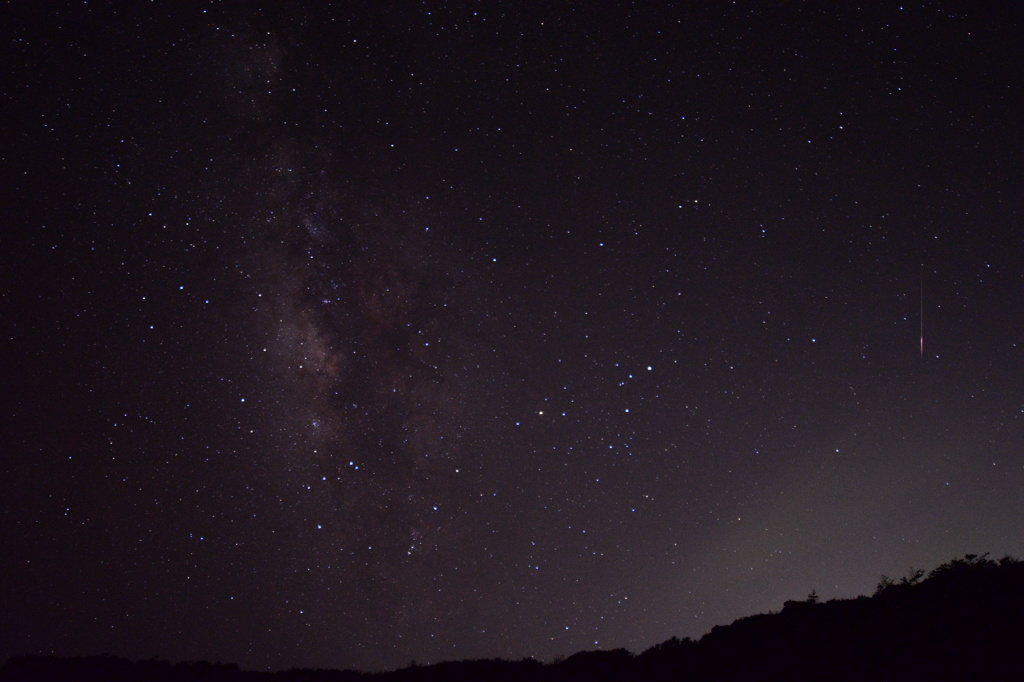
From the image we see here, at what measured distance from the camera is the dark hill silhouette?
20.1 ft

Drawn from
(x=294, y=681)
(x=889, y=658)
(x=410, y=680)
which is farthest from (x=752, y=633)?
(x=294, y=681)

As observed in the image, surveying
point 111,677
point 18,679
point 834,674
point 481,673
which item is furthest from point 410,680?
point 18,679

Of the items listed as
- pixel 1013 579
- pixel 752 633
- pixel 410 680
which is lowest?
pixel 410 680

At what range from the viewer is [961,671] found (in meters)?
5.81

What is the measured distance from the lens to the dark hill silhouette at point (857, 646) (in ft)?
20.1

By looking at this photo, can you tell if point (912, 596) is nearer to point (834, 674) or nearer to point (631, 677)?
point (834, 674)

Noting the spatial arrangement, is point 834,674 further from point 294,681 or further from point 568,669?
point 294,681

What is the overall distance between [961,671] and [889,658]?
730mm

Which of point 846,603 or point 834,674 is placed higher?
point 846,603

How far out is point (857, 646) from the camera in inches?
271

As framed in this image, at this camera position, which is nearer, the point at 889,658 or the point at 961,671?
the point at 961,671

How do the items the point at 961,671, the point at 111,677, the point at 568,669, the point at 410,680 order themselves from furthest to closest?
the point at 111,677, the point at 410,680, the point at 568,669, the point at 961,671

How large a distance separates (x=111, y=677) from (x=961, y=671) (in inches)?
510

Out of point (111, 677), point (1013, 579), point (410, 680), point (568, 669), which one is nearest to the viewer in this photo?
point (1013, 579)
